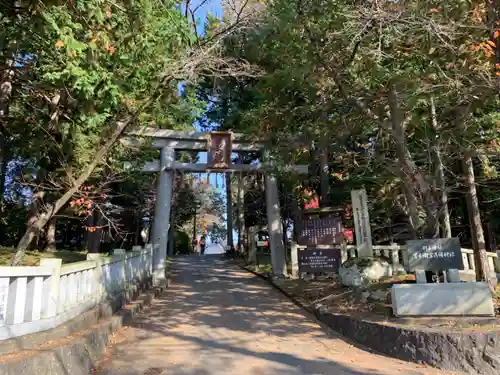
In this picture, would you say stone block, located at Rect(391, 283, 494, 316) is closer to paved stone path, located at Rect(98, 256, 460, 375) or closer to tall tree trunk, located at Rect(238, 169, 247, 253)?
paved stone path, located at Rect(98, 256, 460, 375)

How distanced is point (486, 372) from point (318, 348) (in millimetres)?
2112

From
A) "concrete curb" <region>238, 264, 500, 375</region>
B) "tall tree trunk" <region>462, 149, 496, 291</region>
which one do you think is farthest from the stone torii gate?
"concrete curb" <region>238, 264, 500, 375</region>

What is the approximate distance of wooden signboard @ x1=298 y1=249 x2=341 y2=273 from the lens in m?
10.6

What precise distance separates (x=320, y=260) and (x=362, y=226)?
1567 millimetres

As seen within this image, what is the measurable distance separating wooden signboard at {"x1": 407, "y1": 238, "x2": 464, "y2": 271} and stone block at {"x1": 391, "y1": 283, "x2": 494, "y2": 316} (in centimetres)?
49

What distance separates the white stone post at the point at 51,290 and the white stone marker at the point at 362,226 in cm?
757

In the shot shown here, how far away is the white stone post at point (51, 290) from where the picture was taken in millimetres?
4078

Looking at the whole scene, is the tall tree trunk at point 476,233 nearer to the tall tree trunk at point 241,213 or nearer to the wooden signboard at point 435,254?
the wooden signboard at point 435,254

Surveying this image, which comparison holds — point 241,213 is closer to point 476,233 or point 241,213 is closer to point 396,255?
point 396,255

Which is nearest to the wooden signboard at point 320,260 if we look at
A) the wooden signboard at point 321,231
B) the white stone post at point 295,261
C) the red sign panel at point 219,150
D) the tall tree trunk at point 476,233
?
the wooden signboard at point 321,231

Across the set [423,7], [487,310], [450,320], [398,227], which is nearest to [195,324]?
[450,320]

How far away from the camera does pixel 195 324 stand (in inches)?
270

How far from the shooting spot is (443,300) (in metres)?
5.69

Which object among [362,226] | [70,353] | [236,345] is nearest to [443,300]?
[236,345]
